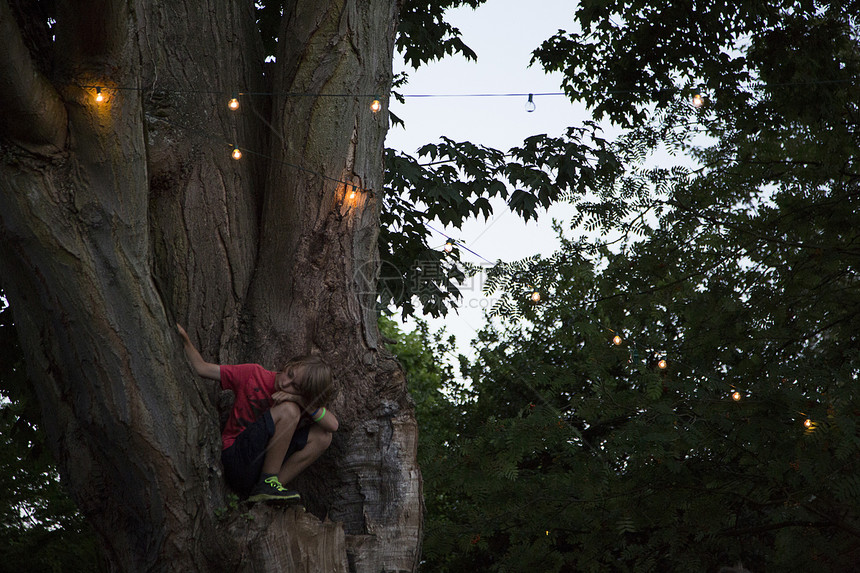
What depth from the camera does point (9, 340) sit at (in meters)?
6.29

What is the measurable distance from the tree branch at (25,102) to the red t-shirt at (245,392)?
4.38 ft

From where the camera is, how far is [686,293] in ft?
21.9

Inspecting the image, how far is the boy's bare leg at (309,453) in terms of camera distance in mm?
3910

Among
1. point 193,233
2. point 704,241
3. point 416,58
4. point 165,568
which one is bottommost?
point 165,568

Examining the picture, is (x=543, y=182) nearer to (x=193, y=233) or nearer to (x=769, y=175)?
(x=769, y=175)

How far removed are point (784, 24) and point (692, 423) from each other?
161 inches

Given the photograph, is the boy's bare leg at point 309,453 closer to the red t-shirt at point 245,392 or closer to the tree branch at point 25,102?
the red t-shirt at point 245,392

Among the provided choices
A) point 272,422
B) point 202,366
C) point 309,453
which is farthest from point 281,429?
point 202,366

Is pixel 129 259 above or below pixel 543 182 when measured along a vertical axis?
below

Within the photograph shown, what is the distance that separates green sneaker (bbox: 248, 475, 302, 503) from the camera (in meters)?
3.60

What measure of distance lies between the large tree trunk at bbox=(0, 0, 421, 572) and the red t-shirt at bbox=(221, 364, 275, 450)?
0.21 meters

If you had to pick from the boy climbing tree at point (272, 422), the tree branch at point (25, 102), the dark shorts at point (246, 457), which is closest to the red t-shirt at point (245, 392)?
the boy climbing tree at point (272, 422)

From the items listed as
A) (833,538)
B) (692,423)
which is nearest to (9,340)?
(692,423)

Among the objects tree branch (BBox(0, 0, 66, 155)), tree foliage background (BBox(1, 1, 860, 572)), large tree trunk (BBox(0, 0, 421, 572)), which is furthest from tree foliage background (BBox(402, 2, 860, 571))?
tree branch (BBox(0, 0, 66, 155))
